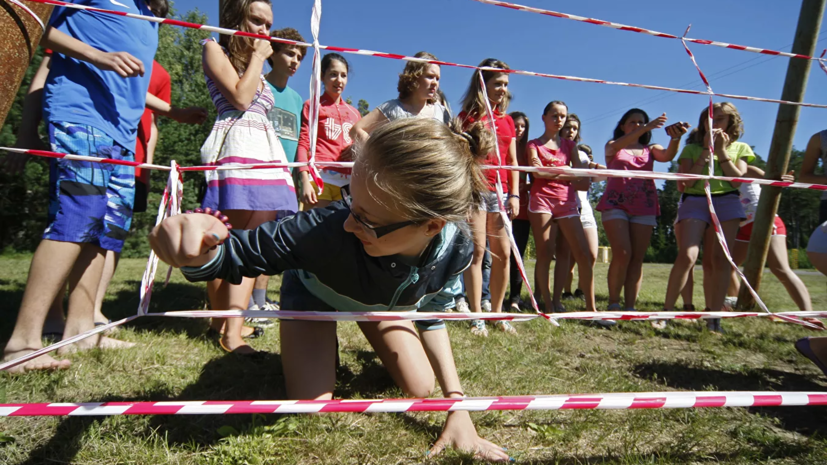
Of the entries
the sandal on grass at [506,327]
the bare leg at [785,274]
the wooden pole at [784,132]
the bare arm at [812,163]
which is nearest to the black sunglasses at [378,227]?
the sandal on grass at [506,327]

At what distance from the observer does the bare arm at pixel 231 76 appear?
8.05 ft

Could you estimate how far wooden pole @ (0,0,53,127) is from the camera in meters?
1.71

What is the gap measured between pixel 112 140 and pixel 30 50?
49 centimetres

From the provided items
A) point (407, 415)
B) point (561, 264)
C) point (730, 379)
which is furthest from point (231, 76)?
point (561, 264)

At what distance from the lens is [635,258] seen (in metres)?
4.24

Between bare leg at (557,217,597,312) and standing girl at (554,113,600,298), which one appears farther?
standing girl at (554,113,600,298)

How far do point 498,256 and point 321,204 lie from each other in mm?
1301

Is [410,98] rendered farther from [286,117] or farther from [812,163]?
[812,163]

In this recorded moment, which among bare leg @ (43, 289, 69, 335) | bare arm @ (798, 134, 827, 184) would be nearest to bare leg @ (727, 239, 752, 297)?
bare arm @ (798, 134, 827, 184)

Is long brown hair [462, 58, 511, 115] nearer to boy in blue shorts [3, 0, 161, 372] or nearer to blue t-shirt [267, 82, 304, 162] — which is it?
blue t-shirt [267, 82, 304, 162]

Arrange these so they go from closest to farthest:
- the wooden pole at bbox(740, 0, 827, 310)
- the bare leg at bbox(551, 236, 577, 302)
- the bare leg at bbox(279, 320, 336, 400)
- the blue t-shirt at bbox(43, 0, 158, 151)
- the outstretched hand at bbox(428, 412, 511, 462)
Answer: the outstretched hand at bbox(428, 412, 511, 462)
the bare leg at bbox(279, 320, 336, 400)
the blue t-shirt at bbox(43, 0, 158, 151)
the wooden pole at bbox(740, 0, 827, 310)
the bare leg at bbox(551, 236, 577, 302)

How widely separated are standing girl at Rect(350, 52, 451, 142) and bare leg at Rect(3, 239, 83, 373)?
5.50ft

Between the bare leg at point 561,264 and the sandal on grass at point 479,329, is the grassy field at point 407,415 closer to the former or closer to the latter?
the sandal on grass at point 479,329

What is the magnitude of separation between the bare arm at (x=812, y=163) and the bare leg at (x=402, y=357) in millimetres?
2754
